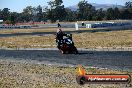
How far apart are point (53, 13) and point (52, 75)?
115413 millimetres

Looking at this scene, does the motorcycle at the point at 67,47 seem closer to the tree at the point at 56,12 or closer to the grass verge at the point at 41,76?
the grass verge at the point at 41,76

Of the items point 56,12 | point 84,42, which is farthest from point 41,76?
point 56,12

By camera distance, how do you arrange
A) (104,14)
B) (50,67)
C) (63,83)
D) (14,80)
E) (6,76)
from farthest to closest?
1. (104,14)
2. (50,67)
3. (6,76)
4. (14,80)
5. (63,83)

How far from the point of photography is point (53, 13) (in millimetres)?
128625

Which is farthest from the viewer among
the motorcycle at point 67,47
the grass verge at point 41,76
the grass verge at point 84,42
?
the grass verge at point 84,42

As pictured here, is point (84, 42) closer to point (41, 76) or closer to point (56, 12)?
point (41, 76)

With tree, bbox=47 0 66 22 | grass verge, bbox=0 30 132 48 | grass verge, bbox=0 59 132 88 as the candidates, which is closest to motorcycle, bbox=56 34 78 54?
grass verge, bbox=0 30 132 48

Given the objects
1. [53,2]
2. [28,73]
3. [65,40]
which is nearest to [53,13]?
[53,2]

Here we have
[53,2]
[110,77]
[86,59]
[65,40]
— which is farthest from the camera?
[53,2]

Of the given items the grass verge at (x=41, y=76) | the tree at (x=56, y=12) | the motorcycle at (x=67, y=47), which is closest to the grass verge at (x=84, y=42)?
the motorcycle at (x=67, y=47)

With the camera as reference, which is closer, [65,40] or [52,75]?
[52,75]

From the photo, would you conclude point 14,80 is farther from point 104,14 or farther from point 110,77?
point 104,14

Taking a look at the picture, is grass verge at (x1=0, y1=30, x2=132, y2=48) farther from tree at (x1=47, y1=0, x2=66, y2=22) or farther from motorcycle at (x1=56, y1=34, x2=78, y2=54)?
tree at (x1=47, y1=0, x2=66, y2=22)

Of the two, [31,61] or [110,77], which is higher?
[110,77]
